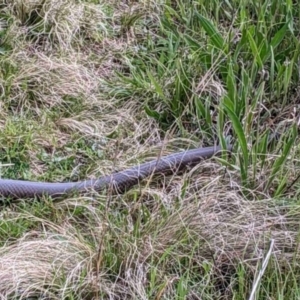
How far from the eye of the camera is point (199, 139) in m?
3.43

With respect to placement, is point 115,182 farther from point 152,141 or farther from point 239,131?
point 239,131

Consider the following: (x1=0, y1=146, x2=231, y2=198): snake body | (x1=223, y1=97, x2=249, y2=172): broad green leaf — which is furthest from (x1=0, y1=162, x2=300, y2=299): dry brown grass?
(x1=0, y1=146, x2=231, y2=198): snake body

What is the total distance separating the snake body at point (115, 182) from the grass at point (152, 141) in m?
0.05

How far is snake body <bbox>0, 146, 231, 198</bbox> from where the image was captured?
3068 millimetres

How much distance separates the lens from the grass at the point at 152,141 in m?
2.49

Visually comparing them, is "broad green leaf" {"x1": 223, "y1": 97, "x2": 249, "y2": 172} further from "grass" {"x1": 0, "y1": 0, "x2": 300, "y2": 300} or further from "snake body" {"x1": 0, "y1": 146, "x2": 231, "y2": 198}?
"snake body" {"x1": 0, "y1": 146, "x2": 231, "y2": 198}

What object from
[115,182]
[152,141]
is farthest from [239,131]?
[152,141]

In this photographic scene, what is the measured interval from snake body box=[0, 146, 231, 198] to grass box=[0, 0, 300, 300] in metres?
0.05

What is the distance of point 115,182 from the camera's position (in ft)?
10.1

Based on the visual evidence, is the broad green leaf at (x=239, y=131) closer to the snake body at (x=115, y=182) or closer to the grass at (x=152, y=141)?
the grass at (x=152, y=141)

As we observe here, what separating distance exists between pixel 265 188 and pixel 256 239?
374mm

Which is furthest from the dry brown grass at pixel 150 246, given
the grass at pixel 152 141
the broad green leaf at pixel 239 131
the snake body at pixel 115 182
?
the snake body at pixel 115 182

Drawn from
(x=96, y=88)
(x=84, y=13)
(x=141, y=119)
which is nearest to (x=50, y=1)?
(x=84, y=13)

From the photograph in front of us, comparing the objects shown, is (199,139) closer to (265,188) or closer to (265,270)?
(265,188)
